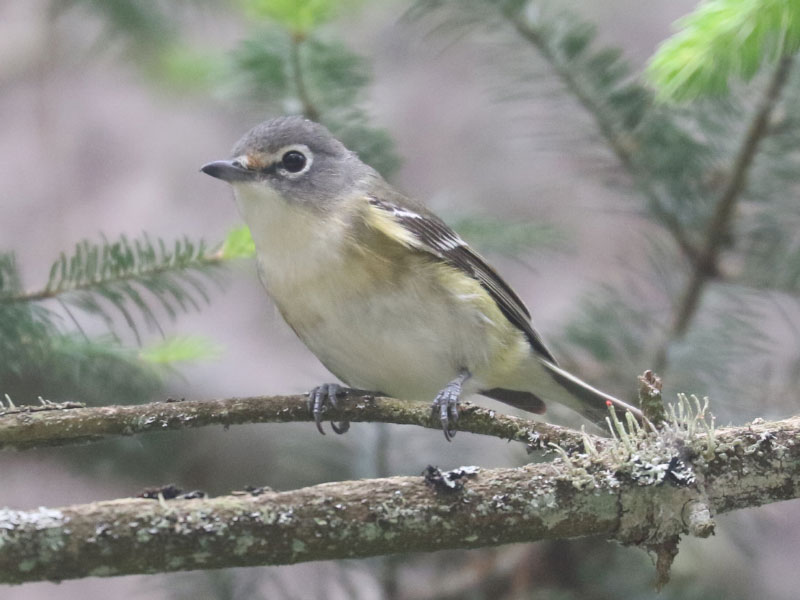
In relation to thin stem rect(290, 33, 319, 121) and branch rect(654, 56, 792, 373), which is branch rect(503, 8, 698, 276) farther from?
thin stem rect(290, 33, 319, 121)

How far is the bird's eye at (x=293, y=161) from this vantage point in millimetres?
2582

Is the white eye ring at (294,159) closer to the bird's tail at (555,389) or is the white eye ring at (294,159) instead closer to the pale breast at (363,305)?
the pale breast at (363,305)

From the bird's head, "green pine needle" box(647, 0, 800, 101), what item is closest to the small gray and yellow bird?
the bird's head

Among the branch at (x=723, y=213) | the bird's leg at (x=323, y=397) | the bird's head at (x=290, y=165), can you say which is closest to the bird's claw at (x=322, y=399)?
the bird's leg at (x=323, y=397)

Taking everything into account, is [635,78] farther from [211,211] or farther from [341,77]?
[211,211]

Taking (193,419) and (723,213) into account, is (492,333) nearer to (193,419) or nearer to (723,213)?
(723,213)

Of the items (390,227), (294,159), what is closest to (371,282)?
(390,227)

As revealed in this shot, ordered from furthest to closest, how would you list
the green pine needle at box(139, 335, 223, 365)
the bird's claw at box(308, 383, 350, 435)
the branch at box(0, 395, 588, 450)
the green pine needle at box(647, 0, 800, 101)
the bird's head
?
the bird's head, the green pine needle at box(139, 335, 223, 365), the bird's claw at box(308, 383, 350, 435), the branch at box(0, 395, 588, 450), the green pine needle at box(647, 0, 800, 101)

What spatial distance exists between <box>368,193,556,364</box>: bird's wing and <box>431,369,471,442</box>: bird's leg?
311 millimetres

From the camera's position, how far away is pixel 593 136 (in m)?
2.65

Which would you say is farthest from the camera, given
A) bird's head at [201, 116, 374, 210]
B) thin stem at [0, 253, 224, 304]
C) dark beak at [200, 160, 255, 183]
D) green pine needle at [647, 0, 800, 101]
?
bird's head at [201, 116, 374, 210]

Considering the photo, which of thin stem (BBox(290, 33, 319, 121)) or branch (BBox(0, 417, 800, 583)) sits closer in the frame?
branch (BBox(0, 417, 800, 583))

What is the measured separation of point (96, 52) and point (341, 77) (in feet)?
3.42

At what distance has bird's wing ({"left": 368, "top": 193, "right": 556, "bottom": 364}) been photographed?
258 centimetres
